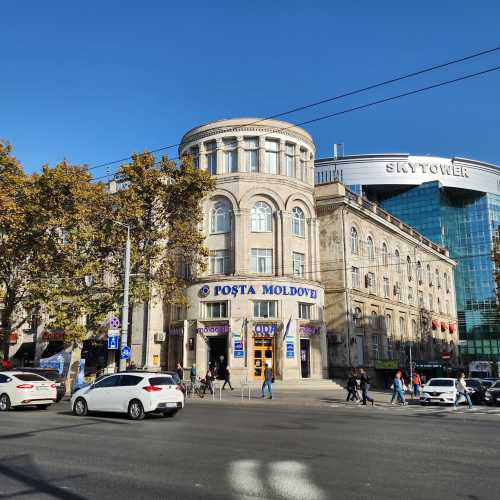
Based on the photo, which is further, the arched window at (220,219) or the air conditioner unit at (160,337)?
the air conditioner unit at (160,337)

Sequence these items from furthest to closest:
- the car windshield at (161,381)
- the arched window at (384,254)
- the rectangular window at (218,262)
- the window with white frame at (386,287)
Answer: the window with white frame at (386,287) → the arched window at (384,254) → the rectangular window at (218,262) → the car windshield at (161,381)

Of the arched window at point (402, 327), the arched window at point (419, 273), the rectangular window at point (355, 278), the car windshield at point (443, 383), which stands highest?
the arched window at point (419, 273)

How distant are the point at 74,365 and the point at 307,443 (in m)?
20.4

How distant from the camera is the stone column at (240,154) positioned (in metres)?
38.5

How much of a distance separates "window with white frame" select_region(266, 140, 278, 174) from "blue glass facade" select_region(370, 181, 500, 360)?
6810 centimetres

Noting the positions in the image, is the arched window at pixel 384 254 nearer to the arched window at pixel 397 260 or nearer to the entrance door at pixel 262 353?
the arched window at pixel 397 260

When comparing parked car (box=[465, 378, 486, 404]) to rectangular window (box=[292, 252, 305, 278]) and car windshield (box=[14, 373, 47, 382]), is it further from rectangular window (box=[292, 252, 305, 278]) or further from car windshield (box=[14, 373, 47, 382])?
car windshield (box=[14, 373, 47, 382])

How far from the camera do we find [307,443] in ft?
39.1

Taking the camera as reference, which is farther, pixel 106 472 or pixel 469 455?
pixel 469 455

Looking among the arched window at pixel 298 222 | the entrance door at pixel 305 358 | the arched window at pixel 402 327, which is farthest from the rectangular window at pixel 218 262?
the arched window at pixel 402 327

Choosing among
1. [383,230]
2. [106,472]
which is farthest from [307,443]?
[383,230]

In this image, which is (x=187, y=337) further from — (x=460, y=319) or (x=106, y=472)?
(x=460, y=319)

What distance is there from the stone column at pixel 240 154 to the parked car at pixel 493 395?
21097mm

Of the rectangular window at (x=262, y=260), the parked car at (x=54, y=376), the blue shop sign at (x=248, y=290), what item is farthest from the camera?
the rectangular window at (x=262, y=260)
